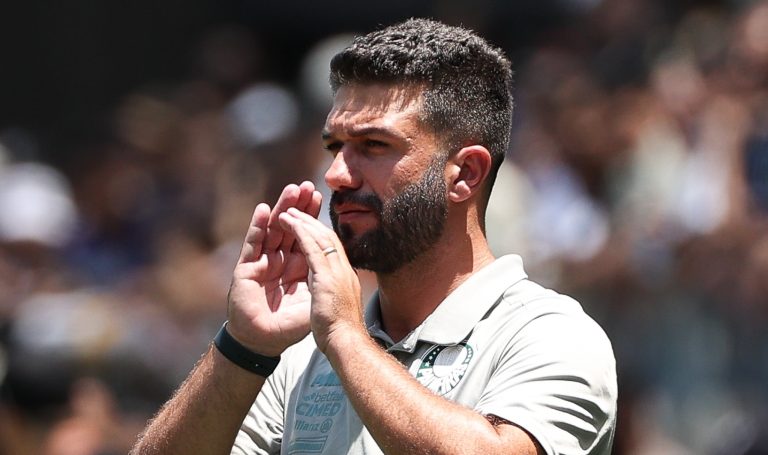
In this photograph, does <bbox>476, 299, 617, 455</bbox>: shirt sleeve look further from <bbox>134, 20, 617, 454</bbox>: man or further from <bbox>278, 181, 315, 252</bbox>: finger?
<bbox>278, 181, 315, 252</bbox>: finger

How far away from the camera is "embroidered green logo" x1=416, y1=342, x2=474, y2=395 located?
11.6 feet

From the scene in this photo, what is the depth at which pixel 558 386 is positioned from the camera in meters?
3.39

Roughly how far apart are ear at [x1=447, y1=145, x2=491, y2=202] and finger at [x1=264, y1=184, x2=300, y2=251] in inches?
16.6

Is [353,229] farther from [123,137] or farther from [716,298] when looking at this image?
[123,137]

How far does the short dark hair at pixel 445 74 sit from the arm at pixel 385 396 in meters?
0.59

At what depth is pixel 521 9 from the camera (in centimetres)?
1045

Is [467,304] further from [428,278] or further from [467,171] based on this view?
[467,171]

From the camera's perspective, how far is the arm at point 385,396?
319 centimetres

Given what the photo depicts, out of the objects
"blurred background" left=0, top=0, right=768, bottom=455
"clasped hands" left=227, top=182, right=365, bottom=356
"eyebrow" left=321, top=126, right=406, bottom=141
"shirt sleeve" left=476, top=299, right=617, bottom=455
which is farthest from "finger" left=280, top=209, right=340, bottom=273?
"blurred background" left=0, top=0, right=768, bottom=455

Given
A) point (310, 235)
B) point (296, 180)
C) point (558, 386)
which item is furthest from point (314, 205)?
point (296, 180)

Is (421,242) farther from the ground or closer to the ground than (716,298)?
farther from the ground

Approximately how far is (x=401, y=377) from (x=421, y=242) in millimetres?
586

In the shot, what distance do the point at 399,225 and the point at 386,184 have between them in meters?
0.11

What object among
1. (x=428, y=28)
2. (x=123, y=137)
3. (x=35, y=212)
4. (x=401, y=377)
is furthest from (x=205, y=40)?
(x=401, y=377)
